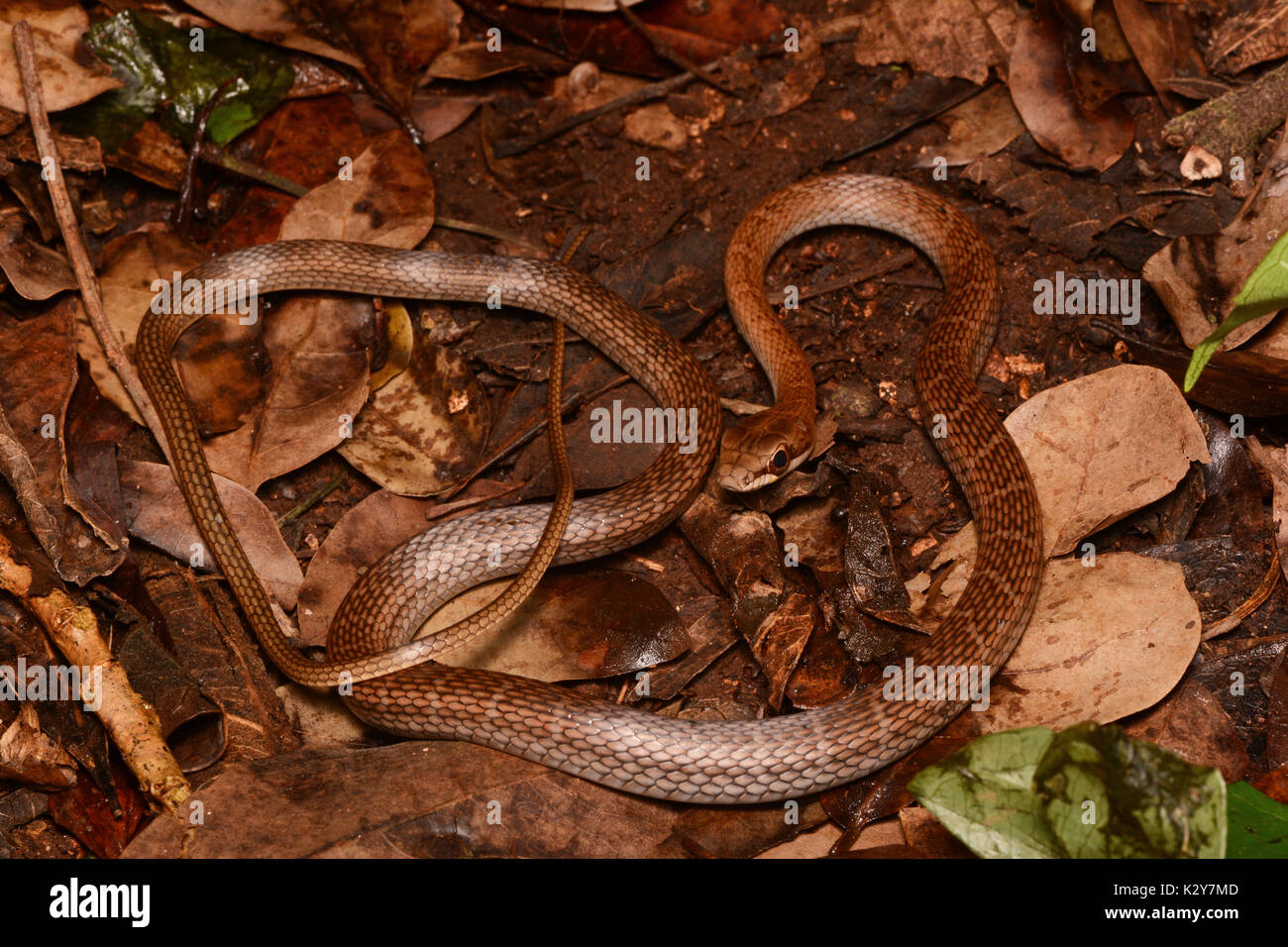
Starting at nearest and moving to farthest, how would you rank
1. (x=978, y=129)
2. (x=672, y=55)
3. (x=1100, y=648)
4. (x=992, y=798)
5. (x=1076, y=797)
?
1. (x=1076, y=797)
2. (x=992, y=798)
3. (x=1100, y=648)
4. (x=978, y=129)
5. (x=672, y=55)

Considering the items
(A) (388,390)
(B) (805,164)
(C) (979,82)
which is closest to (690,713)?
(A) (388,390)

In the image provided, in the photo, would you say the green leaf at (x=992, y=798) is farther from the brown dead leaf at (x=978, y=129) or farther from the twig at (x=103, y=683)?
the brown dead leaf at (x=978, y=129)

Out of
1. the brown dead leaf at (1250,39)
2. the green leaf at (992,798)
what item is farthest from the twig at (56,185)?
the brown dead leaf at (1250,39)

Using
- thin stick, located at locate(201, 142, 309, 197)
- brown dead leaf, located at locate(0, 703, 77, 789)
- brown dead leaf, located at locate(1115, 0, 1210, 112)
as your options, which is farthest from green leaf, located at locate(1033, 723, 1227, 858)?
thin stick, located at locate(201, 142, 309, 197)

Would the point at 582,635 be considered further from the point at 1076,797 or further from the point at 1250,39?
the point at 1250,39

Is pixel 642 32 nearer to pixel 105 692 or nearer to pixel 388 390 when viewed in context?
pixel 388 390

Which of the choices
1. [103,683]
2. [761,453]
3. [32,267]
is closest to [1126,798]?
[761,453]

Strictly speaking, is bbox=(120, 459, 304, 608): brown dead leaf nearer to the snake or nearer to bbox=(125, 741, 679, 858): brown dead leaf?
the snake
